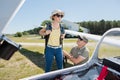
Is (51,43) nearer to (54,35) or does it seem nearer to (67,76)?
(54,35)

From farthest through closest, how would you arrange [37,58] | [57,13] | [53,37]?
[37,58] < [53,37] < [57,13]

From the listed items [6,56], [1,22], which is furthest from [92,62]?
[1,22]

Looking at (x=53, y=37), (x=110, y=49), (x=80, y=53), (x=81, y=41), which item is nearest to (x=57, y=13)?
(x=53, y=37)

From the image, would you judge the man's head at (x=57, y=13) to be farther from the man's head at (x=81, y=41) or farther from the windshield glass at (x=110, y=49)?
the windshield glass at (x=110, y=49)

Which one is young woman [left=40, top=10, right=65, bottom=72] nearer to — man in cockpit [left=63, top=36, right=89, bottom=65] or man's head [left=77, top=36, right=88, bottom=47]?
man in cockpit [left=63, top=36, right=89, bottom=65]

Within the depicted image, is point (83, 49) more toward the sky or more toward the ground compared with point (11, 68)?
more toward the sky

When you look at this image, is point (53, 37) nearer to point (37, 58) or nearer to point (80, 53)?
point (80, 53)

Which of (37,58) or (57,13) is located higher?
(57,13)

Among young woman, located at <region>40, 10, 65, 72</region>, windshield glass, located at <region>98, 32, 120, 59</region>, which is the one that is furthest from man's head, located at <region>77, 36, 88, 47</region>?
windshield glass, located at <region>98, 32, 120, 59</region>

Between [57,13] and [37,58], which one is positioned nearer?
[57,13]

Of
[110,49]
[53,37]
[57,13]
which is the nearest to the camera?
[110,49]

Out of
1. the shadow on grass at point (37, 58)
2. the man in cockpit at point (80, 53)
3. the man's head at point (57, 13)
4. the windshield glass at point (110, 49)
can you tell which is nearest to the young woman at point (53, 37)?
the man's head at point (57, 13)

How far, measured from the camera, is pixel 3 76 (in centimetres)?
685

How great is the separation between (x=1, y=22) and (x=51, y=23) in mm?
1634
